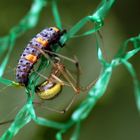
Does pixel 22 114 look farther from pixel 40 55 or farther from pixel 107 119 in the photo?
pixel 107 119

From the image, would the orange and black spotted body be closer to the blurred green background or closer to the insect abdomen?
the insect abdomen

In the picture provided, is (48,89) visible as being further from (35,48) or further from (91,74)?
(91,74)

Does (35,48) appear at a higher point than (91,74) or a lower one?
higher

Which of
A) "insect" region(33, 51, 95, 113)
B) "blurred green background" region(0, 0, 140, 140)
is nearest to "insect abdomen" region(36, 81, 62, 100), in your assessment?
"insect" region(33, 51, 95, 113)

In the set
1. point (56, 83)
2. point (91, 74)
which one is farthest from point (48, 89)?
point (91, 74)

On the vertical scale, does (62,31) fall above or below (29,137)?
above

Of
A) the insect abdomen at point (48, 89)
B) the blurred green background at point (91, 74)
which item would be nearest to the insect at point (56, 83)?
the insect abdomen at point (48, 89)

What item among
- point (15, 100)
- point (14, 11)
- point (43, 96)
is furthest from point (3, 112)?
point (43, 96)
